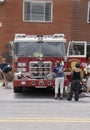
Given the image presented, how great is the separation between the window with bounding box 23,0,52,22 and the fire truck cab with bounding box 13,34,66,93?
9075 millimetres

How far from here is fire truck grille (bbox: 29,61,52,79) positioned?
19.6 m

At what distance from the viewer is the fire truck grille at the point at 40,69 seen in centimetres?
1964

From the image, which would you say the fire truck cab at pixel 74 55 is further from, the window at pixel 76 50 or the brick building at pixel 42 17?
the brick building at pixel 42 17

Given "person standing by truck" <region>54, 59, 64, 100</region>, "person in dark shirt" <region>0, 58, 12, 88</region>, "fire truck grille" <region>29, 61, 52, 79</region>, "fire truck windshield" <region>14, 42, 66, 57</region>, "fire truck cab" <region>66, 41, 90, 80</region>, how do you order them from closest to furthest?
"person standing by truck" <region>54, 59, 64, 100</region> < "fire truck grille" <region>29, 61, 52, 79</region> < "fire truck windshield" <region>14, 42, 66, 57</region> < "fire truck cab" <region>66, 41, 90, 80</region> < "person in dark shirt" <region>0, 58, 12, 88</region>

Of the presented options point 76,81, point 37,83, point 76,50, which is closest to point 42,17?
point 76,50

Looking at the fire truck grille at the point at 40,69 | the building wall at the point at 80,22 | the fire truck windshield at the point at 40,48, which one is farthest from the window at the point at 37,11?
the fire truck grille at the point at 40,69

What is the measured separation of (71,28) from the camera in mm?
29141

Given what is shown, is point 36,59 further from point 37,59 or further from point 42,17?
point 42,17

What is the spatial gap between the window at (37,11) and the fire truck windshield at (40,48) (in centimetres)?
930

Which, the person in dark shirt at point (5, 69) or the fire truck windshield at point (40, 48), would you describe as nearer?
the fire truck windshield at point (40, 48)
